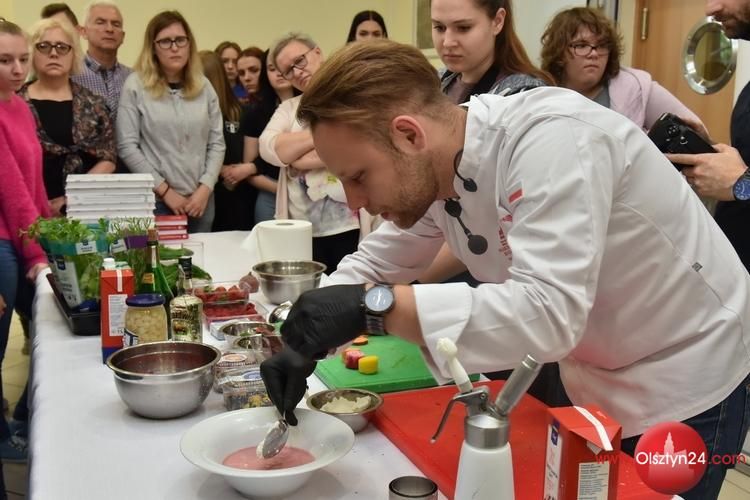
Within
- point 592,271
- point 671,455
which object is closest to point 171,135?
point 592,271

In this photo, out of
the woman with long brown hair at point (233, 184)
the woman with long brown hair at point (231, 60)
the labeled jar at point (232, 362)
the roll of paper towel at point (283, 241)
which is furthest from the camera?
the woman with long brown hair at point (231, 60)

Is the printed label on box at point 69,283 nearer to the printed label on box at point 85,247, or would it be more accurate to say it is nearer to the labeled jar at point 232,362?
the printed label on box at point 85,247

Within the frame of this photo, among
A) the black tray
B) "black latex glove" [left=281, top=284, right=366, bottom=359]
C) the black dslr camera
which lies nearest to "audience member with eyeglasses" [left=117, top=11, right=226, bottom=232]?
the black tray

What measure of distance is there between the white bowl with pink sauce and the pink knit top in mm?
1775

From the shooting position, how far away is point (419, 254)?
1569mm

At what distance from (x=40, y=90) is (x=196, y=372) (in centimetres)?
243

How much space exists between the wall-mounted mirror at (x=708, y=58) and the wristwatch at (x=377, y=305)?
3.15 metres

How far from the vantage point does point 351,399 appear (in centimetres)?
133

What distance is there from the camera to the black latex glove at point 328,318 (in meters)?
1.06

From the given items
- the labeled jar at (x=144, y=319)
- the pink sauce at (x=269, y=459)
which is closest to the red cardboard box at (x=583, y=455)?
the pink sauce at (x=269, y=459)

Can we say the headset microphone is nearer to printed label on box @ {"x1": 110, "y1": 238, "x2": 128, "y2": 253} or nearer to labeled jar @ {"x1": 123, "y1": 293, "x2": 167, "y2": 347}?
labeled jar @ {"x1": 123, "y1": 293, "x2": 167, "y2": 347}

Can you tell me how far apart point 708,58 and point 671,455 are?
360cm

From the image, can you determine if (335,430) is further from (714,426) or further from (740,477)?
(740,477)

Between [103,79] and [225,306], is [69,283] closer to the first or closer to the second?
[225,306]
